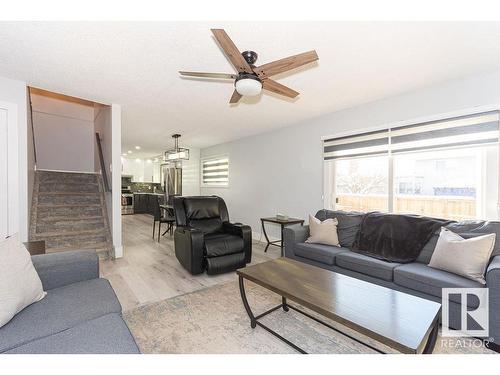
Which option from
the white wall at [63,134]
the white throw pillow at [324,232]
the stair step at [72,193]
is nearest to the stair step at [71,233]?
the stair step at [72,193]

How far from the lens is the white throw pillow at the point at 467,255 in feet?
6.33

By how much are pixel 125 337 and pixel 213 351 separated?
2.55ft

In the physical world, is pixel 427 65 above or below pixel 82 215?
above

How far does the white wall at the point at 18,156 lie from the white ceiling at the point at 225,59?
24 centimetres

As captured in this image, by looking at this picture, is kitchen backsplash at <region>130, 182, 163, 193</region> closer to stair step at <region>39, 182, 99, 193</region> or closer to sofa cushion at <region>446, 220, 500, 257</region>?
stair step at <region>39, 182, 99, 193</region>

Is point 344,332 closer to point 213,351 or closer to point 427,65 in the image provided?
point 213,351

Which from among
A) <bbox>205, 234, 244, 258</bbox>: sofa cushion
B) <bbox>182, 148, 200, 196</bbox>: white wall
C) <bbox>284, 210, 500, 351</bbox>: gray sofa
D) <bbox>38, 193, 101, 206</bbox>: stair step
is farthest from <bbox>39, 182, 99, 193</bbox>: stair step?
<bbox>284, 210, 500, 351</bbox>: gray sofa

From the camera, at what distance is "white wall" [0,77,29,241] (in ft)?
9.20

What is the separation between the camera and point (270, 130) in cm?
503

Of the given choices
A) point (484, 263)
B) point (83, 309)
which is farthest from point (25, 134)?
point (484, 263)

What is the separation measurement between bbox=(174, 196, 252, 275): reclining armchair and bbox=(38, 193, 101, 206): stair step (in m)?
2.12

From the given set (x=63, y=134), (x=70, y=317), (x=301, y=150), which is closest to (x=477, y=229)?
(x=301, y=150)

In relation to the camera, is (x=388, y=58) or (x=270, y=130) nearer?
(x=388, y=58)
